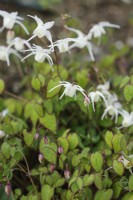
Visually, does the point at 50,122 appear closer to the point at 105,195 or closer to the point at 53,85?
the point at 53,85

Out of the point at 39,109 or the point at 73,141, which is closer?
the point at 73,141

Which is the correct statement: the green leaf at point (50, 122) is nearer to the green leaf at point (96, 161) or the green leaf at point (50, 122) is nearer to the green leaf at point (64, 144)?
the green leaf at point (64, 144)

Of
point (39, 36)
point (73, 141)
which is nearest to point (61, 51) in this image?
point (39, 36)

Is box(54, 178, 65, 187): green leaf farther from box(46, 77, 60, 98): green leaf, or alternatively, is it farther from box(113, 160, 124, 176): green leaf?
box(46, 77, 60, 98): green leaf

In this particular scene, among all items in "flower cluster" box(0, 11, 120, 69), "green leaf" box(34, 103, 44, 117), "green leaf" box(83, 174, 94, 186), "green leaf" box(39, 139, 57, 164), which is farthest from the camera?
Answer: "green leaf" box(34, 103, 44, 117)

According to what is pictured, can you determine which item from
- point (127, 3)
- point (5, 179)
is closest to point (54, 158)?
point (5, 179)

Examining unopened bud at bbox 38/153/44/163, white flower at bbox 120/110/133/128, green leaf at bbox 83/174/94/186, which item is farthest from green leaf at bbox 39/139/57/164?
white flower at bbox 120/110/133/128

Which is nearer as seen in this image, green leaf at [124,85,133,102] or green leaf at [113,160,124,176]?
green leaf at [113,160,124,176]
